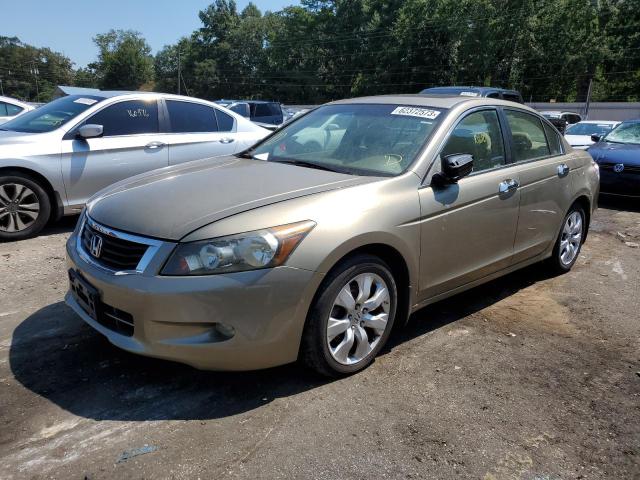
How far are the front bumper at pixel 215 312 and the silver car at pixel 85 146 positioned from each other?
11.7 ft

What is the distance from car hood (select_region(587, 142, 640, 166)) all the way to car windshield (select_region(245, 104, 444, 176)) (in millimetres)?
6208

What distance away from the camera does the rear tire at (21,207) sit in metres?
5.65

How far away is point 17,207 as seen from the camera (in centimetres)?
574

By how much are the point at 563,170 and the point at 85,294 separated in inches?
156

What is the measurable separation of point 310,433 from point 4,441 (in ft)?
4.69

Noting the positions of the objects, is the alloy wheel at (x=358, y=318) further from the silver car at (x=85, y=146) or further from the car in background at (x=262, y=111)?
the car in background at (x=262, y=111)

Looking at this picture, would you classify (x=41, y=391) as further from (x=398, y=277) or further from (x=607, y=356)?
(x=607, y=356)

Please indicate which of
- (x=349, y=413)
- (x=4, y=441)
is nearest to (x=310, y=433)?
(x=349, y=413)

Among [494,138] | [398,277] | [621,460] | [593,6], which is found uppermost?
[593,6]

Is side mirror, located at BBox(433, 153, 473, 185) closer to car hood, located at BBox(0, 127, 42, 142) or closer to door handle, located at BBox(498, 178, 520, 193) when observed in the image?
door handle, located at BBox(498, 178, 520, 193)

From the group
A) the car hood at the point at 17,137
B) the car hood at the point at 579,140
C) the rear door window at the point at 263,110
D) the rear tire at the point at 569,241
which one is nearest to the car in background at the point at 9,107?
the car hood at the point at 17,137

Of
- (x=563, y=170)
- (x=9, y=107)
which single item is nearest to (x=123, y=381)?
(x=563, y=170)

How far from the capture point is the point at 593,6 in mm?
42250

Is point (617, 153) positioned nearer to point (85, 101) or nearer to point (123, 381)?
point (85, 101)
